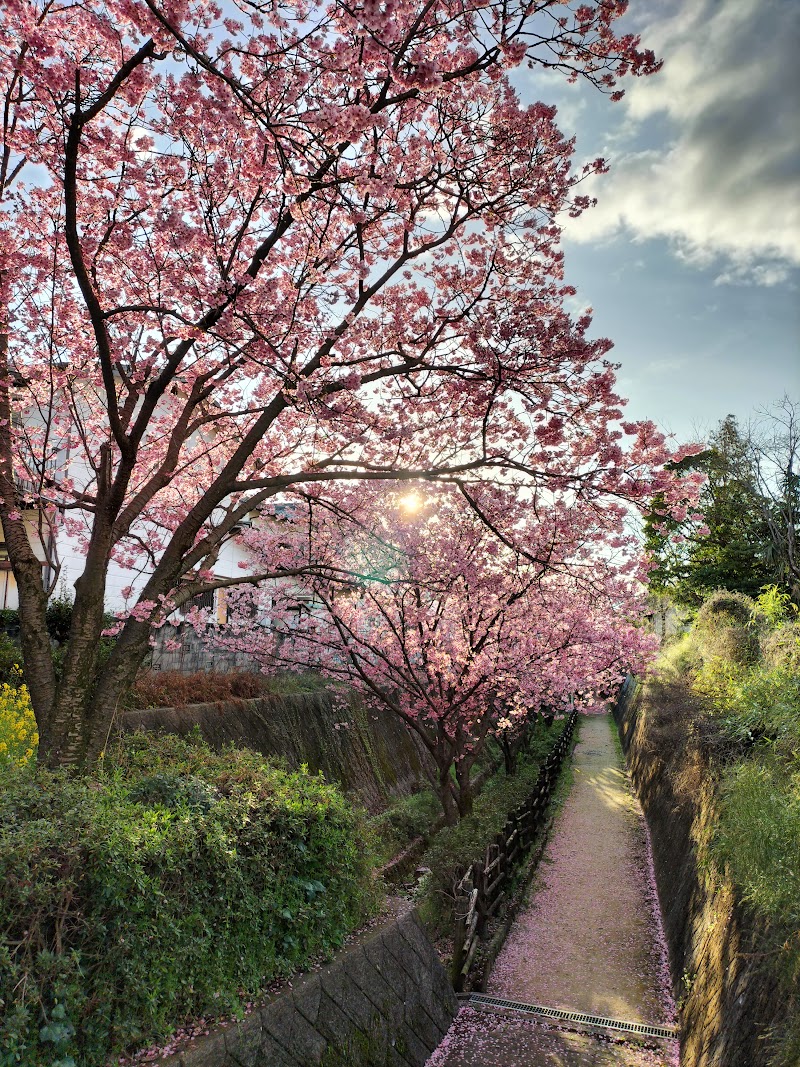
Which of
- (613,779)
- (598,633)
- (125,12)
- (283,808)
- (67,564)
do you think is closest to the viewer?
(125,12)

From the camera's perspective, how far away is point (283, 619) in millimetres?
13070

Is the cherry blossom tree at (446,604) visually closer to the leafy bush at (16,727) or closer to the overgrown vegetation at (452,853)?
the overgrown vegetation at (452,853)

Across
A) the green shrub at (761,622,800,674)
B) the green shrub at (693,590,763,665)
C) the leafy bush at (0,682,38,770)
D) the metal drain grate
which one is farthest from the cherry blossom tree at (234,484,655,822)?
the leafy bush at (0,682,38,770)

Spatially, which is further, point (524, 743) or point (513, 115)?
point (524, 743)

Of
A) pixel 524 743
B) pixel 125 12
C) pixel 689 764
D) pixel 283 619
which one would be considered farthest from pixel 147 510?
pixel 524 743

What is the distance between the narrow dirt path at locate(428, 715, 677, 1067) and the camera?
6.18 meters

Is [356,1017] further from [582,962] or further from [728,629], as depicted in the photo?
[728,629]

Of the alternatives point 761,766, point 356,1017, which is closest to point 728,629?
point 761,766

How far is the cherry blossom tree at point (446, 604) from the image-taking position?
1023 centimetres

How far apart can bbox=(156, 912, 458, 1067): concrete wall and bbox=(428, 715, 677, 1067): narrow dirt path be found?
406mm

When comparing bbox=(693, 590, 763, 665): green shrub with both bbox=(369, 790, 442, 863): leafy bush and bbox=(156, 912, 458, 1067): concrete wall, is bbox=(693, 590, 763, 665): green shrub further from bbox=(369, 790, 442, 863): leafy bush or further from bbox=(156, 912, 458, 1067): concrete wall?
bbox=(156, 912, 458, 1067): concrete wall

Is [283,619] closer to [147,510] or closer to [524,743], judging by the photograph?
[147,510]

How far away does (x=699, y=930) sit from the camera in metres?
6.74

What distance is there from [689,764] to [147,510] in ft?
28.7
